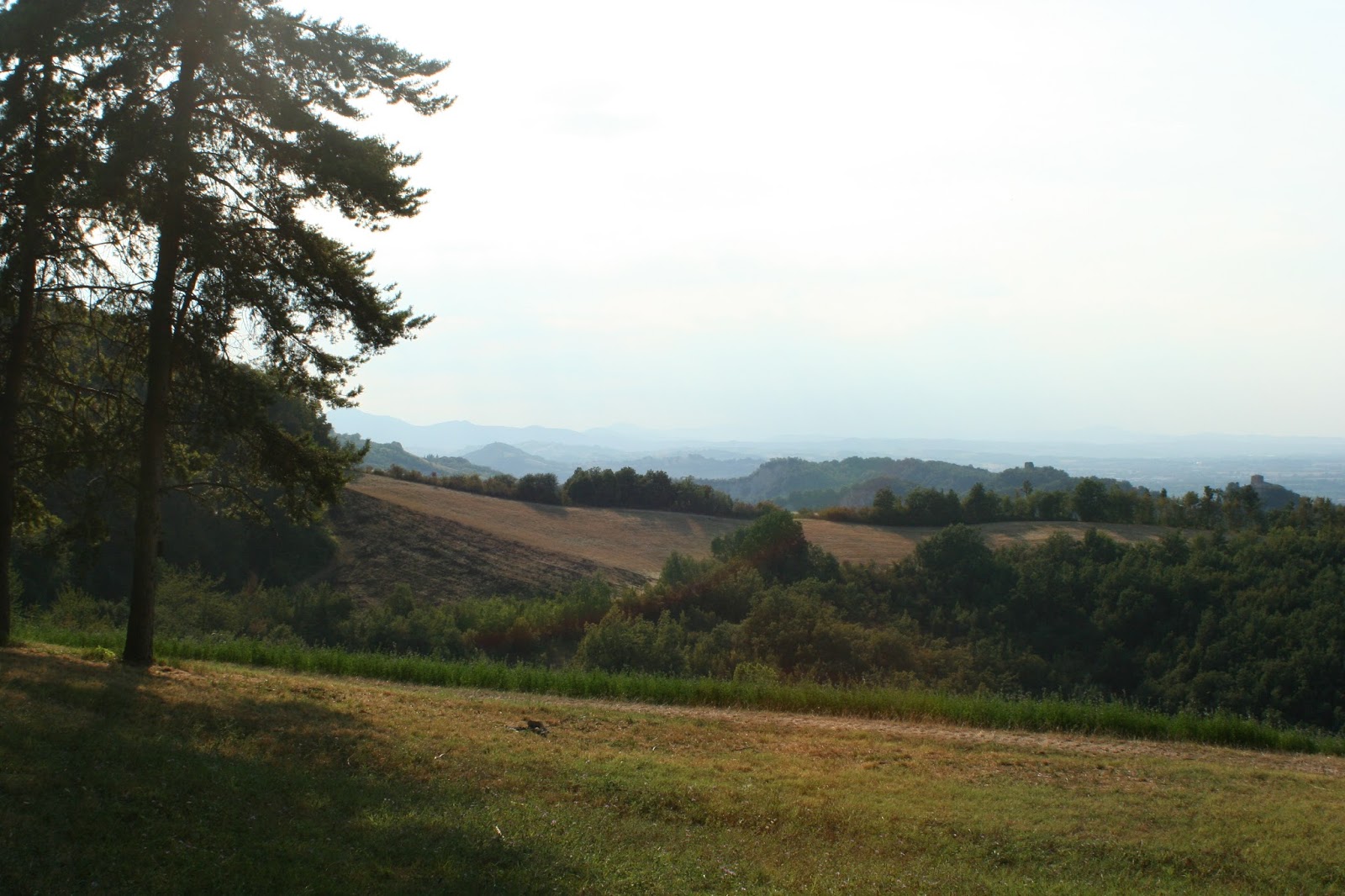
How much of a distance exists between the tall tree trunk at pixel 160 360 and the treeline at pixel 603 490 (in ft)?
109

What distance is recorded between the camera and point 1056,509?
42.3 metres

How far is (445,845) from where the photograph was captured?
19.9 ft

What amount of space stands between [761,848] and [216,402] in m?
→ 8.45

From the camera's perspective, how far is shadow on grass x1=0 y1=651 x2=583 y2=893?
5.32 meters

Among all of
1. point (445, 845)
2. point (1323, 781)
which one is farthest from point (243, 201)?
point (1323, 781)

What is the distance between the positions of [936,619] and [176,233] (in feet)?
76.1

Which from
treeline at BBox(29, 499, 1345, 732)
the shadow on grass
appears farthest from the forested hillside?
the shadow on grass

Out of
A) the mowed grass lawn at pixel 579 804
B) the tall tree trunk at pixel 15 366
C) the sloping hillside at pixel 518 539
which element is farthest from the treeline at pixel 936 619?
the mowed grass lawn at pixel 579 804

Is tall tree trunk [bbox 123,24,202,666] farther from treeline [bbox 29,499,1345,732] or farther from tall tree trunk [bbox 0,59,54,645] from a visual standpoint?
treeline [bbox 29,499,1345,732]

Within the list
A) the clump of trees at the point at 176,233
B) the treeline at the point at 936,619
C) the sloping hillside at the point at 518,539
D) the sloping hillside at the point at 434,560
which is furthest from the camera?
the sloping hillside at the point at 518,539

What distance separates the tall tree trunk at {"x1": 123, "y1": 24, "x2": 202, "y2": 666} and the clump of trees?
0.08 ft

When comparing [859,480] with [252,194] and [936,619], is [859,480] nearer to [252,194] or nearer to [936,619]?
[936,619]

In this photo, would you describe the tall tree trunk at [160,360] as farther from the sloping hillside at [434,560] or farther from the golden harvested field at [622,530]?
the golden harvested field at [622,530]

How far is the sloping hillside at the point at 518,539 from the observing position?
3144 cm
